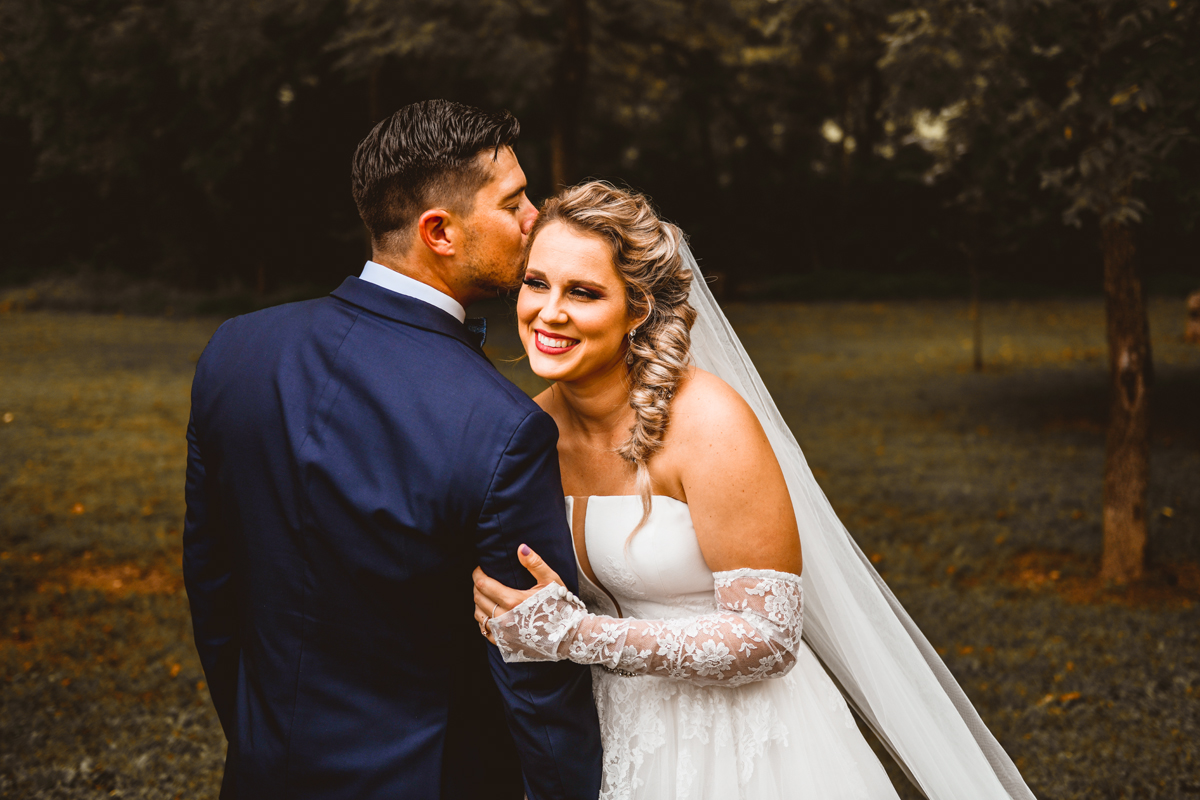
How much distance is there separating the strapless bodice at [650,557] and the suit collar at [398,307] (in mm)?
672

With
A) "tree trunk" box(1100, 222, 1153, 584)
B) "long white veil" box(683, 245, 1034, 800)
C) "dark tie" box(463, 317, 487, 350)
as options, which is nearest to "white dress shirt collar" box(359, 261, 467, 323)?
"dark tie" box(463, 317, 487, 350)

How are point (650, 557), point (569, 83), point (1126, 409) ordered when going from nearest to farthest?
point (650, 557) < point (1126, 409) < point (569, 83)

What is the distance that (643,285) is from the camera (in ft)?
7.28

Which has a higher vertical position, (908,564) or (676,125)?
(676,125)

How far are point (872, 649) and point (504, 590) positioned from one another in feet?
4.28

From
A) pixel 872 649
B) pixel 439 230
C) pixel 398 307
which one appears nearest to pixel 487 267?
pixel 439 230

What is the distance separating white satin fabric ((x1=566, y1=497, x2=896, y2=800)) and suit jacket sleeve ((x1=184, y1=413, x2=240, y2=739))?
0.92m

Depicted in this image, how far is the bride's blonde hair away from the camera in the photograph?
85.1 inches

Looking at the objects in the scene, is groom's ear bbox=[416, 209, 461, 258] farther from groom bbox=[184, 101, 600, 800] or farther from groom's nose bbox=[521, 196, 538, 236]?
groom's nose bbox=[521, 196, 538, 236]

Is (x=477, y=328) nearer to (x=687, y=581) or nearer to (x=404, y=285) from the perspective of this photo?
(x=404, y=285)

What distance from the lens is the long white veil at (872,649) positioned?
2.42 m

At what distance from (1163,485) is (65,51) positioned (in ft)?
44.3

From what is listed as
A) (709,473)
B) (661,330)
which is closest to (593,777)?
(709,473)

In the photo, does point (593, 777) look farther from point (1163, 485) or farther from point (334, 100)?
point (334, 100)
